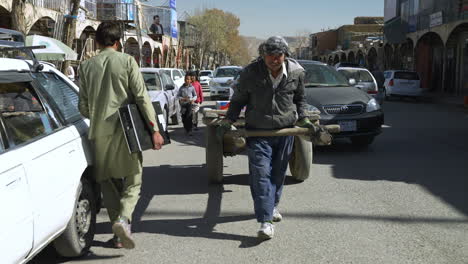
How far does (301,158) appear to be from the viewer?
22.3 ft

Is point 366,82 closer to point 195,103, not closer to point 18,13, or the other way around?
point 195,103

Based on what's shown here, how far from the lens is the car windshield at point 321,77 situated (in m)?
10.2

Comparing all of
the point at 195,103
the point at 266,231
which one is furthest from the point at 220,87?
the point at 266,231

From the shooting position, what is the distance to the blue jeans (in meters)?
4.51

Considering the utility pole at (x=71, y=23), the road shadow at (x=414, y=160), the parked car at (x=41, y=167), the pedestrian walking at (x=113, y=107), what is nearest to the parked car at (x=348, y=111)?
the road shadow at (x=414, y=160)

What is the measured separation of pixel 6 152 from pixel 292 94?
104 inches

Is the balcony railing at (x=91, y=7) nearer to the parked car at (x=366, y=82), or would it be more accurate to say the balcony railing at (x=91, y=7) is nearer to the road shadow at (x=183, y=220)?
the parked car at (x=366, y=82)

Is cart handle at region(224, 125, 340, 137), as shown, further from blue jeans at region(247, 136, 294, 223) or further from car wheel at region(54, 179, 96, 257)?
car wheel at region(54, 179, 96, 257)

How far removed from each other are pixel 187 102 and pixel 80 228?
27.9ft

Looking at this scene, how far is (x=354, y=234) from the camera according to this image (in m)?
4.73

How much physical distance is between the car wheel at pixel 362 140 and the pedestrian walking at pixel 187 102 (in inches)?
165

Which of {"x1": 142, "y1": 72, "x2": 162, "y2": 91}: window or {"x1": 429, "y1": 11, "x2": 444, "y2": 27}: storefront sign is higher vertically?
{"x1": 429, "y1": 11, "x2": 444, "y2": 27}: storefront sign

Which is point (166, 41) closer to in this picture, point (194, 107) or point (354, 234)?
point (194, 107)

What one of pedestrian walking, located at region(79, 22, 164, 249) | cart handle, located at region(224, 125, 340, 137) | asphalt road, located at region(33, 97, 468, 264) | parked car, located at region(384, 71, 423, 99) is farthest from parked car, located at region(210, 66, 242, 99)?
pedestrian walking, located at region(79, 22, 164, 249)
